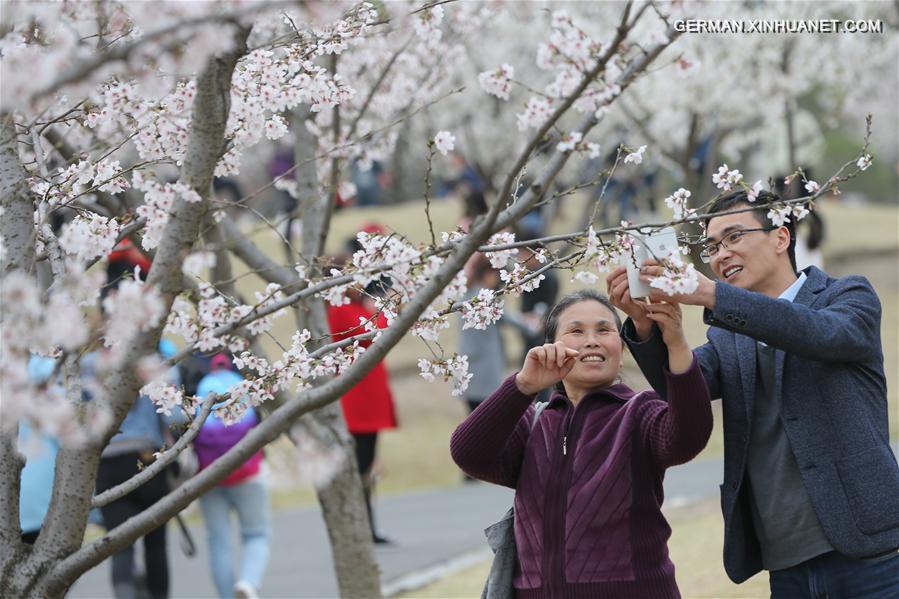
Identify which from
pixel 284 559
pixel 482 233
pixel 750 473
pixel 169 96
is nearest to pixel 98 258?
pixel 169 96

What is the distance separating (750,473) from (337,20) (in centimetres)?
189

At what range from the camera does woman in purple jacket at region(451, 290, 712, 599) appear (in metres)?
3.42

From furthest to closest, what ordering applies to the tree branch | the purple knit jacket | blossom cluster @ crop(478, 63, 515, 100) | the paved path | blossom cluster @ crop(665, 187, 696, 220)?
the paved path → blossom cluster @ crop(478, 63, 515, 100) → the purple knit jacket → blossom cluster @ crop(665, 187, 696, 220) → the tree branch

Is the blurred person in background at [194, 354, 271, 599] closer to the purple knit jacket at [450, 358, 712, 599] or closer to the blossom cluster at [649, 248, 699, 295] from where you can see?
the purple knit jacket at [450, 358, 712, 599]

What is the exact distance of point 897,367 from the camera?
16.6 metres

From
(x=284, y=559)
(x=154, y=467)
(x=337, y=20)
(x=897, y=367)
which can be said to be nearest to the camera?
(x=154, y=467)

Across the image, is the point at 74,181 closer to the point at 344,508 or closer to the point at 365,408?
the point at 344,508

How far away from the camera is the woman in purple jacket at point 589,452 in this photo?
3422 mm

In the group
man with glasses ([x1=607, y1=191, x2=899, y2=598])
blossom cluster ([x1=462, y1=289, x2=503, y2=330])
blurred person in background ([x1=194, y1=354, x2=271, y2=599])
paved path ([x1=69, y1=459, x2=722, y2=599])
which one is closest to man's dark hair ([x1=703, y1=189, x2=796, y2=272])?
man with glasses ([x1=607, y1=191, x2=899, y2=598])

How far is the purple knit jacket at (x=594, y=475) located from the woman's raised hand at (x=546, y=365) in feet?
0.25

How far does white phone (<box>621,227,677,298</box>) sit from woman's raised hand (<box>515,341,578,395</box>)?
0.92ft

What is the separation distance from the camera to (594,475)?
3531 millimetres

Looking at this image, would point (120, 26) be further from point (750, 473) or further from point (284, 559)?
point (284, 559)

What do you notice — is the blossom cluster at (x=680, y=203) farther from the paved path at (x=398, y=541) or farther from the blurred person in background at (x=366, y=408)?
the blurred person in background at (x=366, y=408)
